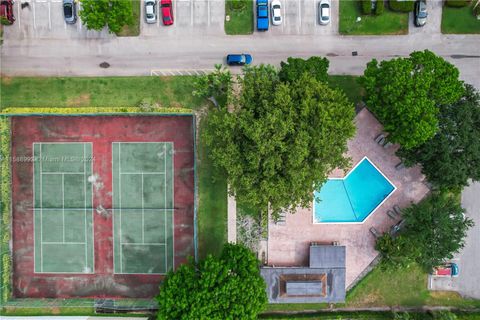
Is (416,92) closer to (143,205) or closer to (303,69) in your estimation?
(303,69)

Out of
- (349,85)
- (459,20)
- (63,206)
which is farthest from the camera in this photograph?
(63,206)

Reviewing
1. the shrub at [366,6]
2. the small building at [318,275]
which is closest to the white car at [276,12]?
the shrub at [366,6]

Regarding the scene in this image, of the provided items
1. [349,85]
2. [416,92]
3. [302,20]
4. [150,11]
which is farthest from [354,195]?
[150,11]

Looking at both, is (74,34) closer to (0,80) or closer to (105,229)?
(0,80)

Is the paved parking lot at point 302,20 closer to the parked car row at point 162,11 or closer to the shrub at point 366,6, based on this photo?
the shrub at point 366,6

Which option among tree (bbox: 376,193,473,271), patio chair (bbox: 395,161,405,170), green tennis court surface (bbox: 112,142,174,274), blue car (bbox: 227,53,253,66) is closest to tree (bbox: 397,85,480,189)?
tree (bbox: 376,193,473,271)

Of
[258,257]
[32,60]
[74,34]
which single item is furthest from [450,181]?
[32,60]

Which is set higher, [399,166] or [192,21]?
[192,21]

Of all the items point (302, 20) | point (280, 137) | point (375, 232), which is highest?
point (302, 20)
